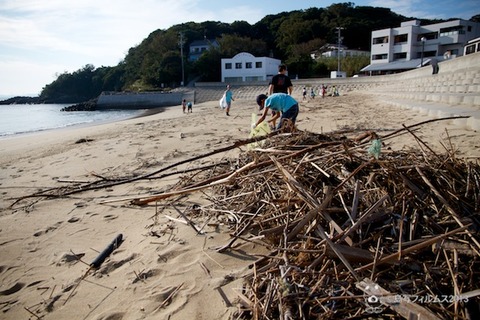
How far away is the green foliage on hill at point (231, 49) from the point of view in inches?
2218

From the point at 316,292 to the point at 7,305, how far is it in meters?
2.29

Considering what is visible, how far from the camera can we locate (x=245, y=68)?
54.4 metres

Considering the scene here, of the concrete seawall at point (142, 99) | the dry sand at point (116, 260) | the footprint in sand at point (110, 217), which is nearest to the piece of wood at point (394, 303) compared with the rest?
the dry sand at point (116, 260)

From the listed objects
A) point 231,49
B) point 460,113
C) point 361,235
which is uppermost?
point 231,49

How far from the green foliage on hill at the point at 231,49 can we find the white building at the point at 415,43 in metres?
3.85

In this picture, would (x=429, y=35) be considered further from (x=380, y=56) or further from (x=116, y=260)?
(x=116, y=260)

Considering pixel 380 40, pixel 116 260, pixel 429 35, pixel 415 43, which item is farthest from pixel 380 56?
pixel 116 260

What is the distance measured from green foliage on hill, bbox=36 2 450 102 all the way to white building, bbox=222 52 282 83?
8.80 ft

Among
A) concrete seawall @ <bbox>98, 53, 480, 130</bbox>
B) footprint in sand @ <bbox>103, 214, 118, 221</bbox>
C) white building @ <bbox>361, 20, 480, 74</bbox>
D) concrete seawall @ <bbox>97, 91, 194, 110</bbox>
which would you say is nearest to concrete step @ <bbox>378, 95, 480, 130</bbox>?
concrete seawall @ <bbox>98, 53, 480, 130</bbox>

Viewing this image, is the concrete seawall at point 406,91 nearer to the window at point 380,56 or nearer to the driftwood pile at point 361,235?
the driftwood pile at point 361,235

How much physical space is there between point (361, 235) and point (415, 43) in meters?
60.4

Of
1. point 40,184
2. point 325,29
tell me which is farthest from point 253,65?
point 40,184

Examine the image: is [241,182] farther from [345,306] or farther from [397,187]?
[345,306]

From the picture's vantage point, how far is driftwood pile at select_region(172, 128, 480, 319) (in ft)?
4.71
